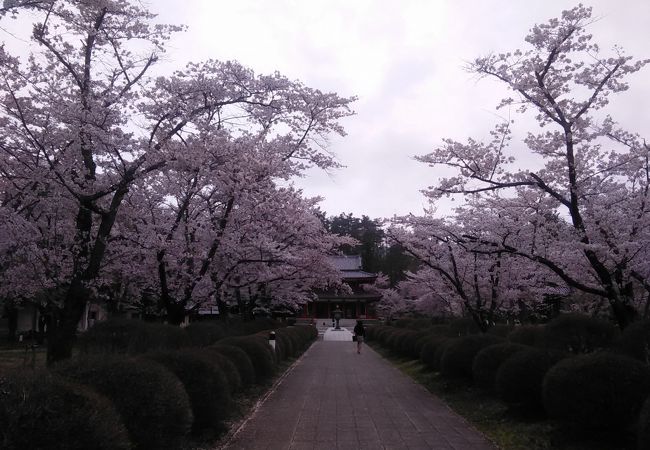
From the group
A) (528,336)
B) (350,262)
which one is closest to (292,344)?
(528,336)

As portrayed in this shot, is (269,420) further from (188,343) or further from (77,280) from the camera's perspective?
(77,280)

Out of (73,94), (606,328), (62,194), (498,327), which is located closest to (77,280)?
(62,194)

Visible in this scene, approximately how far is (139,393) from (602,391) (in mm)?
5161

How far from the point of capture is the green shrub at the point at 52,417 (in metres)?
3.71

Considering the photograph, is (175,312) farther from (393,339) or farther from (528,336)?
(393,339)

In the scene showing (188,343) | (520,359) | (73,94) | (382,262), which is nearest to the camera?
(520,359)

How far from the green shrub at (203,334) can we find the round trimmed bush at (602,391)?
7.68 metres

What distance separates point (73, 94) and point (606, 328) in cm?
1056

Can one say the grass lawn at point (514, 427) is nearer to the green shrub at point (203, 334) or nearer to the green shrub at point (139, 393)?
the green shrub at point (139, 393)

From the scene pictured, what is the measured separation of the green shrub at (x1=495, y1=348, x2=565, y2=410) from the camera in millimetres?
9016

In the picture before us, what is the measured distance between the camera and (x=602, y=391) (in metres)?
6.83

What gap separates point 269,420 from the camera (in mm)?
9562

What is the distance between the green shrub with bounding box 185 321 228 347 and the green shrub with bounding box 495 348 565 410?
6.37 m

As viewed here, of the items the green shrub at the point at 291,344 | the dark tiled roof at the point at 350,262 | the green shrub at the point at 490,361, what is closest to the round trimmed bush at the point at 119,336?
the green shrub at the point at 490,361
